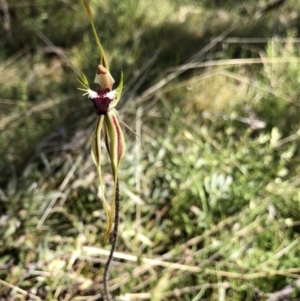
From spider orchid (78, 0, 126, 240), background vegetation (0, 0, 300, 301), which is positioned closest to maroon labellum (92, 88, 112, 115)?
spider orchid (78, 0, 126, 240)

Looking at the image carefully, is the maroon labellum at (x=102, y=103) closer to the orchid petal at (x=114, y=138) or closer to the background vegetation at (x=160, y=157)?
the orchid petal at (x=114, y=138)

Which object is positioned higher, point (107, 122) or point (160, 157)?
point (160, 157)

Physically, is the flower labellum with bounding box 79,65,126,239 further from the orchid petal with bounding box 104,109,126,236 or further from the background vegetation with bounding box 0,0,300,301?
the background vegetation with bounding box 0,0,300,301

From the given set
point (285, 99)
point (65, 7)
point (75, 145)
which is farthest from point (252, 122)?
point (65, 7)

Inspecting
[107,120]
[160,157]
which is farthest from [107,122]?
[160,157]

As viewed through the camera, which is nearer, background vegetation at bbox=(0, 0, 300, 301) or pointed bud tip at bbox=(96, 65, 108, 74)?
pointed bud tip at bbox=(96, 65, 108, 74)

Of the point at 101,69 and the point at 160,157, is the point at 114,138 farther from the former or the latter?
the point at 160,157

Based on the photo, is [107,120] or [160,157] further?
[160,157]

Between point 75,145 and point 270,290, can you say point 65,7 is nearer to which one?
point 75,145
